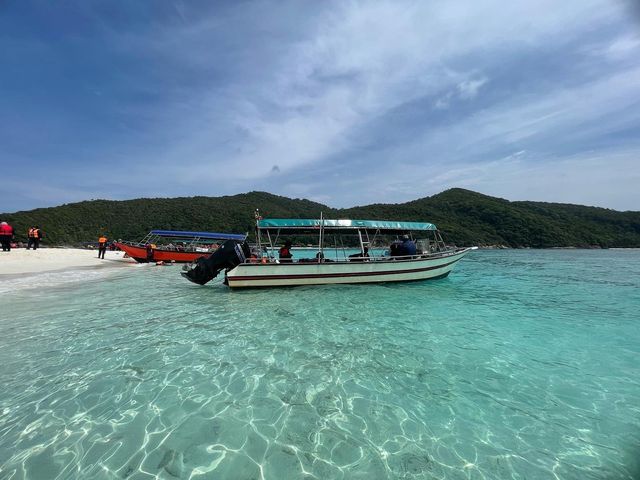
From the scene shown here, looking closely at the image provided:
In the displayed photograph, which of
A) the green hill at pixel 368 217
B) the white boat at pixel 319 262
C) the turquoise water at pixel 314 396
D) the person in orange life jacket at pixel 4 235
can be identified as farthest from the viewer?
the green hill at pixel 368 217

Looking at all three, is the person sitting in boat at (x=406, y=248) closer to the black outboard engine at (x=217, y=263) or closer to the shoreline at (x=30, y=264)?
the black outboard engine at (x=217, y=263)

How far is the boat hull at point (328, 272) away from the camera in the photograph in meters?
13.4

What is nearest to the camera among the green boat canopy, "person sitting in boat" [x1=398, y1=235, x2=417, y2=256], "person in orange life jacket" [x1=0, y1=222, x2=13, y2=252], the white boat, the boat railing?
the white boat

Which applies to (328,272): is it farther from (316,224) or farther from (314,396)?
(314,396)

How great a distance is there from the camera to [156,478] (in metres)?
2.97

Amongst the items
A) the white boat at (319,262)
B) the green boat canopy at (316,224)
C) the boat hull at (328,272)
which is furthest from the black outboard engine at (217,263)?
the green boat canopy at (316,224)

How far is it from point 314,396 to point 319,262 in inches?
374

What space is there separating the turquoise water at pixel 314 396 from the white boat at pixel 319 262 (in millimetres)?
3937

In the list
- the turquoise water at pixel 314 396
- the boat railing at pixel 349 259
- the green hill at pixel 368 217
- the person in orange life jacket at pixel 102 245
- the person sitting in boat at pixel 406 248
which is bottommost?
the turquoise water at pixel 314 396

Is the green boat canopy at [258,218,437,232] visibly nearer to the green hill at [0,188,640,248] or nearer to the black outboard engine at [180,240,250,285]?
the black outboard engine at [180,240,250,285]

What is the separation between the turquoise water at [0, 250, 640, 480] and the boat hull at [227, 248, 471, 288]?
4.04 meters

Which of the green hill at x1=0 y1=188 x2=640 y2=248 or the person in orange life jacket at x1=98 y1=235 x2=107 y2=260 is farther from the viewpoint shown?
the green hill at x1=0 y1=188 x2=640 y2=248

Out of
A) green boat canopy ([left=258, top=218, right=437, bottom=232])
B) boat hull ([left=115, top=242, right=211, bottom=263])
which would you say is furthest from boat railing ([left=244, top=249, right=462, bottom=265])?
boat hull ([left=115, top=242, right=211, bottom=263])

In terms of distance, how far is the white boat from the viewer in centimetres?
1323
